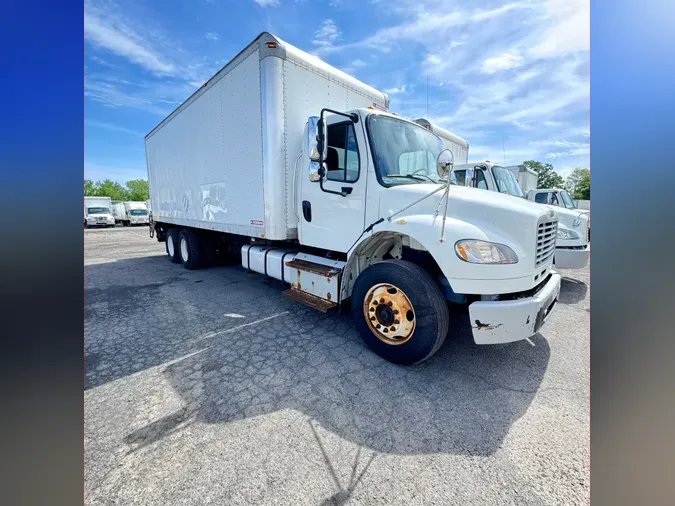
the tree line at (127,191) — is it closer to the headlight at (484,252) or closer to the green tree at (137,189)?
the green tree at (137,189)

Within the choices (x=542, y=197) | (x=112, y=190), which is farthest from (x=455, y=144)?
(x=112, y=190)

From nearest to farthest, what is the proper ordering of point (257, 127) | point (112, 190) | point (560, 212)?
1. point (257, 127)
2. point (560, 212)
3. point (112, 190)

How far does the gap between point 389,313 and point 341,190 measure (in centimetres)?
171

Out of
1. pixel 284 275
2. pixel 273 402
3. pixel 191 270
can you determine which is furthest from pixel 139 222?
pixel 273 402

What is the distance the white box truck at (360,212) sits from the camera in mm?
2834

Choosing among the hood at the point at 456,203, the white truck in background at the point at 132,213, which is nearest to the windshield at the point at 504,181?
the hood at the point at 456,203

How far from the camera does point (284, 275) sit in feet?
17.2

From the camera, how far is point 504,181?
7.76 m

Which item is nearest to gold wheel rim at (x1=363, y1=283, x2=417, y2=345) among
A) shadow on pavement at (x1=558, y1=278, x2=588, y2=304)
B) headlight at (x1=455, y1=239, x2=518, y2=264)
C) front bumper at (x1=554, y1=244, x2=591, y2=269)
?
headlight at (x1=455, y1=239, x2=518, y2=264)

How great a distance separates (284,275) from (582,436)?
4167mm

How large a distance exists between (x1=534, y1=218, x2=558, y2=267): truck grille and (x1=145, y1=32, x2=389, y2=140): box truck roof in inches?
151

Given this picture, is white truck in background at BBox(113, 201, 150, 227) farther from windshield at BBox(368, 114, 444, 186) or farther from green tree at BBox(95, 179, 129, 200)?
Result: green tree at BBox(95, 179, 129, 200)

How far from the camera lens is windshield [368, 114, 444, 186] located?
3713 mm

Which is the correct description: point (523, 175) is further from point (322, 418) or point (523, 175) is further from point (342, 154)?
point (322, 418)
